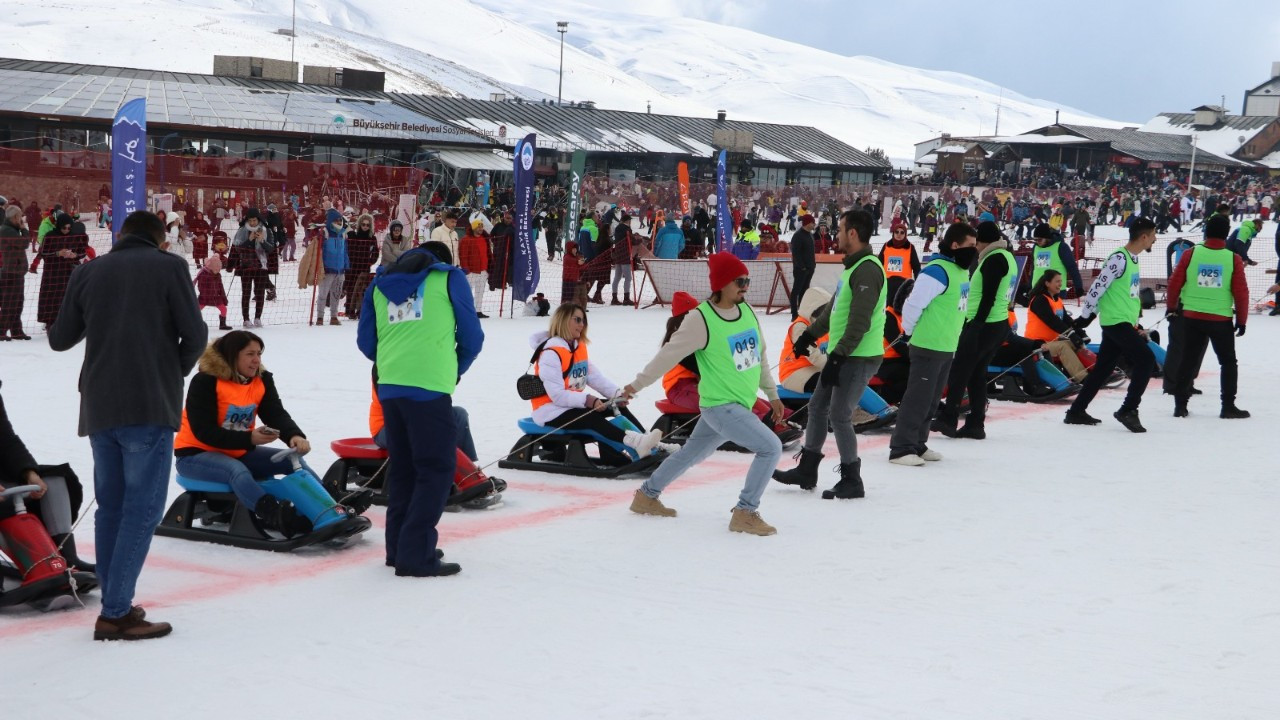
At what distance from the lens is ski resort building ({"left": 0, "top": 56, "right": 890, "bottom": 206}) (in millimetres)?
27781

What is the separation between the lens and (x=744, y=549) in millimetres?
6371

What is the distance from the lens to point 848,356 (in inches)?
293

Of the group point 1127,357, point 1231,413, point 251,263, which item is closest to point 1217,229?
point 1127,357

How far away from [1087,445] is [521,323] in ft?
29.9

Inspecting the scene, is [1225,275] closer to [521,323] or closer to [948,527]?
[948,527]

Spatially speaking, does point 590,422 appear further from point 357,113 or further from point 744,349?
point 357,113

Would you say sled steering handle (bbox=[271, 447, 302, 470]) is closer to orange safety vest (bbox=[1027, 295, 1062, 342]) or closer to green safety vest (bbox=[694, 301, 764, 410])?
green safety vest (bbox=[694, 301, 764, 410])

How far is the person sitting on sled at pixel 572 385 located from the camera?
789 centimetres

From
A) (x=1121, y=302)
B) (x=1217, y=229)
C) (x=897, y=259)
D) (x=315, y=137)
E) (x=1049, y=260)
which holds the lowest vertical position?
(x=1121, y=302)

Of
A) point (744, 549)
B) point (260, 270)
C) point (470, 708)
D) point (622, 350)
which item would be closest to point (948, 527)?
point (744, 549)

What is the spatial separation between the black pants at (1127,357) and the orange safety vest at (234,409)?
656 cm

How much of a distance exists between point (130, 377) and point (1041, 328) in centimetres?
908

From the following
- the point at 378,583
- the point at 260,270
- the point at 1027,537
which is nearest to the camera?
the point at 378,583

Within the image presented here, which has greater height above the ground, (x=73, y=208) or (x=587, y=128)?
(x=587, y=128)
